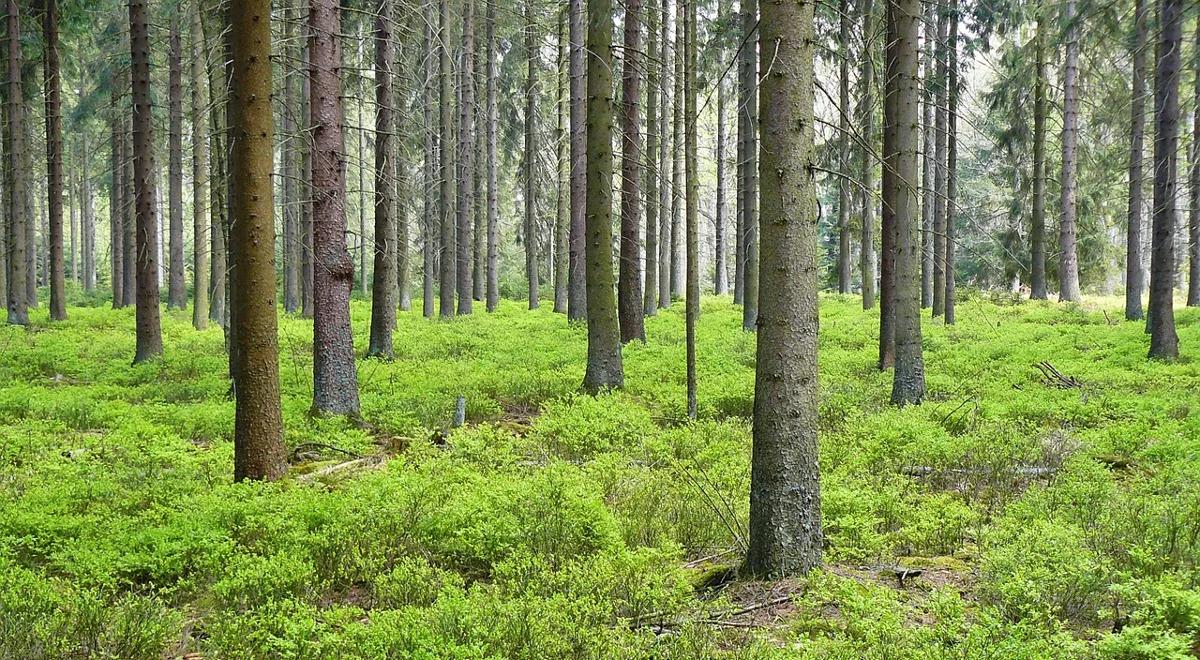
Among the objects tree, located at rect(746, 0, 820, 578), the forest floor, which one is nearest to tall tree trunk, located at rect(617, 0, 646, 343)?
the forest floor

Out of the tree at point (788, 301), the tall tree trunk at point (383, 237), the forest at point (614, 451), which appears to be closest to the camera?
the forest at point (614, 451)

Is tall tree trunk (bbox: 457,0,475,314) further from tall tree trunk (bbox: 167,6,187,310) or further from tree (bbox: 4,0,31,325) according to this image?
tree (bbox: 4,0,31,325)

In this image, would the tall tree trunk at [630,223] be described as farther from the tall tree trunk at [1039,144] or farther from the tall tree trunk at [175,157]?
the tall tree trunk at [1039,144]

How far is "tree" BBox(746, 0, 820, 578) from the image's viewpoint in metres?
4.25

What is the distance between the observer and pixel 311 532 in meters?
5.09

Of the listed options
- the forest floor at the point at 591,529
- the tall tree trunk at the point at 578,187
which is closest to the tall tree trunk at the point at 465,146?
the tall tree trunk at the point at 578,187

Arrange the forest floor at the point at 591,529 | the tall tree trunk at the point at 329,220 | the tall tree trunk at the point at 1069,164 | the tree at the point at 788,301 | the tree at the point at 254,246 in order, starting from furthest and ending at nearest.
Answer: the tall tree trunk at the point at 1069,164, the tall tree trunk at the point at 329,220, the tree at the point at 254,246, the tree at the point at 788,301, the forest floor at the point at 591,529

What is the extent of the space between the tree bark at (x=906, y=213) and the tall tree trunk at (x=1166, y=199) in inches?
206

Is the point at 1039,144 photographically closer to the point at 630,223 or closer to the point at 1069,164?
the point at 1069,164

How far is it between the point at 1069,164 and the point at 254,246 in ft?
78.0

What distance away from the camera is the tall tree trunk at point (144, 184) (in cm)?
1281

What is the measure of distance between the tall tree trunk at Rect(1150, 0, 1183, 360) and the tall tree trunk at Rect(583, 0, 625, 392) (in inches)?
350

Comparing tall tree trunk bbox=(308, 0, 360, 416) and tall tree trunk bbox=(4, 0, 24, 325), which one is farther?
tall tree trunk bbox=(4, 0, 24, 325)

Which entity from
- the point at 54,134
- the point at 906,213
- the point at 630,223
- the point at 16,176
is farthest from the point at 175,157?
the point at 906,213
